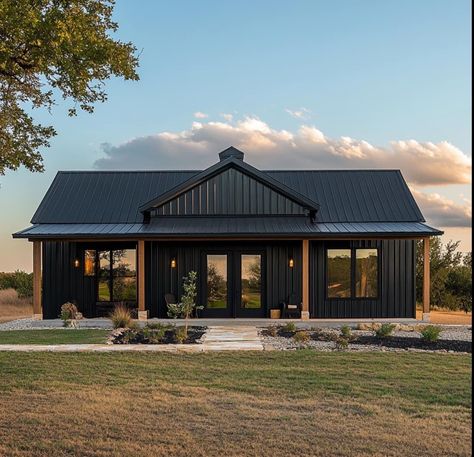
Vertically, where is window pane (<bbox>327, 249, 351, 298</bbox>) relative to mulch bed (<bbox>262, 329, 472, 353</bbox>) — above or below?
above

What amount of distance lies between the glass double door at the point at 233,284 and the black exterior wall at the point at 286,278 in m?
0.16

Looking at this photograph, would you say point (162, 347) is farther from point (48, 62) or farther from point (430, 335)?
point (48, 62)

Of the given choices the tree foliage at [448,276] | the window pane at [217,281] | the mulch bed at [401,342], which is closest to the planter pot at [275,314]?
the window pane at [217,281]

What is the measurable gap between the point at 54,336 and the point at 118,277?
4949 millimetres

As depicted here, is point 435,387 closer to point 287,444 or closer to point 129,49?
point 287,444

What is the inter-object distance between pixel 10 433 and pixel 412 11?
934 centimetres

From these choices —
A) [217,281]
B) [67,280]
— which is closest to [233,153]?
[217,281]

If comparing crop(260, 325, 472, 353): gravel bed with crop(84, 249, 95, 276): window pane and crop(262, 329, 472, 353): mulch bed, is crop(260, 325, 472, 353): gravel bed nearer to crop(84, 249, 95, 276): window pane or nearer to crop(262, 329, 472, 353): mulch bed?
crop(262, 329, 472, 353): mulch bed

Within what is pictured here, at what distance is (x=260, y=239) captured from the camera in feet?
58.0

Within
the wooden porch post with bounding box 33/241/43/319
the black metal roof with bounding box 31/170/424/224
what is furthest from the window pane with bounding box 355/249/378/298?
the wooden porch post with bounding box 33/241/43/319

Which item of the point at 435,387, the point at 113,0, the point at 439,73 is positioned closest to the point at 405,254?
the point at 439,73

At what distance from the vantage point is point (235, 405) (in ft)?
24.4

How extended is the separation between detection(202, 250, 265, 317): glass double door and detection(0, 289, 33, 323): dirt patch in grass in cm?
759

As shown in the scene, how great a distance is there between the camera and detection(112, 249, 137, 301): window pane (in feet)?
61.7
